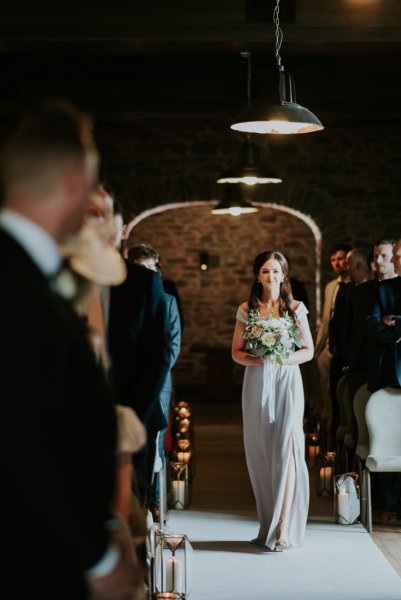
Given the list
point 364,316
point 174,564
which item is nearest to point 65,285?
point 174,564

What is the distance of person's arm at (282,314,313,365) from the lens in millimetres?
6562

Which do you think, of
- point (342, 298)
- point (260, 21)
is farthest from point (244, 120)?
point (342, 298)

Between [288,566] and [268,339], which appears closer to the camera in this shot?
[288,566]

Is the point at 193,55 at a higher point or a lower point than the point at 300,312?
higher

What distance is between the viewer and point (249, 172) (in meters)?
10.2

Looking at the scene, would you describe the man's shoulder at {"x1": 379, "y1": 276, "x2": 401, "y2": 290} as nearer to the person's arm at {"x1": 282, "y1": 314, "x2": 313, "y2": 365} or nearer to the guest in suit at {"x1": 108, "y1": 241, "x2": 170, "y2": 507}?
the person's arm at {"x1": 282, "y1": 314, "x2": 313, "y2": 365}

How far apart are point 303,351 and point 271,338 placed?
0.83 ft

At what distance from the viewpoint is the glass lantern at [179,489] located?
311 inches

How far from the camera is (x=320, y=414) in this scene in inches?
400

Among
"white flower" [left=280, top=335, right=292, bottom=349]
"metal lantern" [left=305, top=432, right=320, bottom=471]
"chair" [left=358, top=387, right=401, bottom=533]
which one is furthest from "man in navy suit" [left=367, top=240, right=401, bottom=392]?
"metal lantern" [left=305, top=432, right=320, bottom=471]

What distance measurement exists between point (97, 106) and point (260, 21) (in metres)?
4.72

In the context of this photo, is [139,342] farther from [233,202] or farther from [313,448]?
[233,202]

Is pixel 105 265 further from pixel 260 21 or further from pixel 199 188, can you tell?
pixel 199 188

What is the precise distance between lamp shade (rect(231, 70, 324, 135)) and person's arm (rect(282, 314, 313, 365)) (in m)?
1.18
